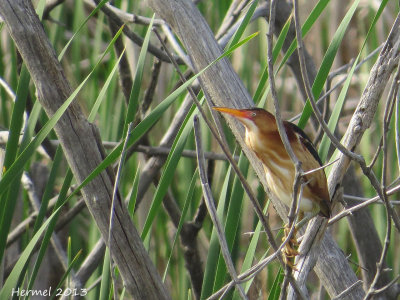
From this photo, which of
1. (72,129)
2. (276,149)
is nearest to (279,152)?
(276,149)

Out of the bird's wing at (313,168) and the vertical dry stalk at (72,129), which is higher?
the vertical dry stalk at (72,129)

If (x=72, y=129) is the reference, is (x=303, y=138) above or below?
below

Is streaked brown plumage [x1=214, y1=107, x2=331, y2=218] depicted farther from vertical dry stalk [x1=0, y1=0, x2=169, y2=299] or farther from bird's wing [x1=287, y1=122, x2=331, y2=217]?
vertical dry stalk [x1=0, y1=0, x2=169, y2=299]

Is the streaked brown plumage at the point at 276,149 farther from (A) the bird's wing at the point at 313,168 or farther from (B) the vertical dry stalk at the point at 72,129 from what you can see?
(B) the vertical dry stalk at the point at 72,129

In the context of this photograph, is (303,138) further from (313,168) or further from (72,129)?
(72,129)

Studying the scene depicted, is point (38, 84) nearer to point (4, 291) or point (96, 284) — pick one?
point (4, 291)

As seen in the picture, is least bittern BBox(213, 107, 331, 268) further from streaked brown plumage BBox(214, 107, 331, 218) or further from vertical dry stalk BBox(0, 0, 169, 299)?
vertical dry stalk BBox(0, 0, 169, 299)

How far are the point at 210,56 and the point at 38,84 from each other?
11.0 inches

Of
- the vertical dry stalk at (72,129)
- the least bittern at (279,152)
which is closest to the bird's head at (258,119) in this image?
the least bittern at (279,152)

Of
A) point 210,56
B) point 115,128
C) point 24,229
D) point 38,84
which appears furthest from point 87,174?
point 115,128

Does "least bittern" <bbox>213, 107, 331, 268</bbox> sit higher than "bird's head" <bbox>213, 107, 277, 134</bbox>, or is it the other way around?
"bird's head" <bbox>213, 107, 277, 134</bbox>

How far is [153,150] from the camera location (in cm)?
166

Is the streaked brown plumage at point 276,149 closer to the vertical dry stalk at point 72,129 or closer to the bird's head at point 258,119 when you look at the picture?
the bird's head at point 258,119

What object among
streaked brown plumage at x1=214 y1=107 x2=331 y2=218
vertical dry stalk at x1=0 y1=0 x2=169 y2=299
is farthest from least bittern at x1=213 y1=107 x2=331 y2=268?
vertical dry stalk at x1=0 y1=0 x2=169 y2=299
